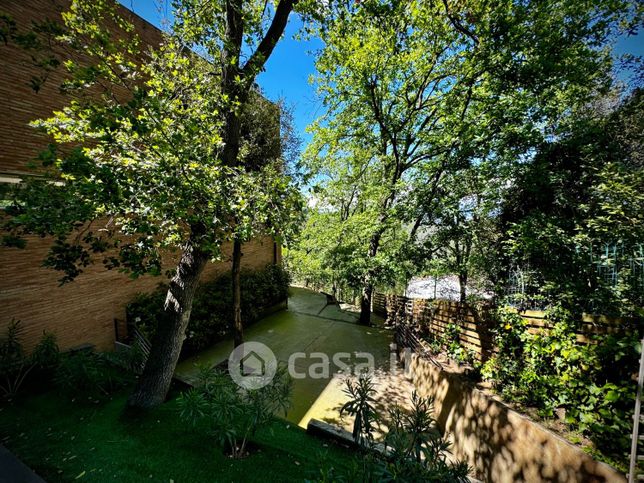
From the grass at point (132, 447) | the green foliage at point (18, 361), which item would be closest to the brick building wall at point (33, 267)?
the green foliage at point (18, 361)

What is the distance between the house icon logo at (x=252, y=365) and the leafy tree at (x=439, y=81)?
392 centimetres

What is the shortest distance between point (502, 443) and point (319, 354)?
15.1 feet

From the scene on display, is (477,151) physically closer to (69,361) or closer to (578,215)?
(578,215)

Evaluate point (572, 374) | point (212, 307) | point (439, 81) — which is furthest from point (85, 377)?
point (439, 81)

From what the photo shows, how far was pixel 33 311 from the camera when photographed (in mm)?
4750

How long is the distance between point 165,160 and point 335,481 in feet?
11.2

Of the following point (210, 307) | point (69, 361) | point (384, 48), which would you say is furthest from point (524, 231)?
point (69, 361)

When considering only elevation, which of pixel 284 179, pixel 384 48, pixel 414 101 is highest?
pixel 384 48

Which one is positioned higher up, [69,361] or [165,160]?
[165,160]

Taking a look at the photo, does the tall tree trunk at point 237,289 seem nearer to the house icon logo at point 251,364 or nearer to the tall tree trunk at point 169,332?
the house icon logo at point 251,364

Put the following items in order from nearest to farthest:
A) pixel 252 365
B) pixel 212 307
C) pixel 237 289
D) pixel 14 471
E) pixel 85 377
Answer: pixel 14 471 < pixel 85 377 < pixel 237 289 < pixel 252 365 < pixel 212 307

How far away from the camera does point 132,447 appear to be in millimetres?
2955

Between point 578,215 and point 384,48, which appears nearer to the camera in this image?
point 578,215

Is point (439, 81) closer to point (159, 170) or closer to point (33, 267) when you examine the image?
point (159, 170)
